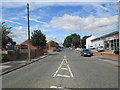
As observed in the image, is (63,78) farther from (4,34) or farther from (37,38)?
(37,38)

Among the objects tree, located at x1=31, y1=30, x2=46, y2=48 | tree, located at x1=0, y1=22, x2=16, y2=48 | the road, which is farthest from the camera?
tree, located at x1=31, y1=30, x2=46, y2=48

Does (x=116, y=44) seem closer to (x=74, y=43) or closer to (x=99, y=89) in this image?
(x=99, y=89)

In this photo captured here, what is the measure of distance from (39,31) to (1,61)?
25.2m

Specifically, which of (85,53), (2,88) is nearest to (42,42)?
(85,53)

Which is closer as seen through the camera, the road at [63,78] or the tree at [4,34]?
the road at [63,78]

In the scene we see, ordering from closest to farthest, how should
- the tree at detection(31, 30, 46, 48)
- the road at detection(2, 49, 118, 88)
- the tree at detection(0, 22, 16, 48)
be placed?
the road at detection(2, 49, 118, 88), the tree at detection(0, 22, 16, 48), the tree at detection(31, 30, 46, 48)

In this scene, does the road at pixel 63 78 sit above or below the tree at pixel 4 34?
below

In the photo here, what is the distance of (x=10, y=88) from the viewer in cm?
606

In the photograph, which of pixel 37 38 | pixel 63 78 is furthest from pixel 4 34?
pixel 37 38

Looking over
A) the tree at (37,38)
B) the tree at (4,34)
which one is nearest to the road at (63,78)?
the tree at (4,34)

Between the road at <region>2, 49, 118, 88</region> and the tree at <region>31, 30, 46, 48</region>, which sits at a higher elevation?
the tree at <region>31, 30, 46, 48</region>

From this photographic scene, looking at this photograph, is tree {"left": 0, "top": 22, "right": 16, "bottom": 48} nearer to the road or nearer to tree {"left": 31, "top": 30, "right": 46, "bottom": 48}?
the road

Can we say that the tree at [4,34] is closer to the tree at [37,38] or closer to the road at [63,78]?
the road at [63,78]

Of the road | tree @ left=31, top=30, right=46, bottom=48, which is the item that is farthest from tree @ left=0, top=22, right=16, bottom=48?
tree @ left=31, top=30, right=46, bottom=48
